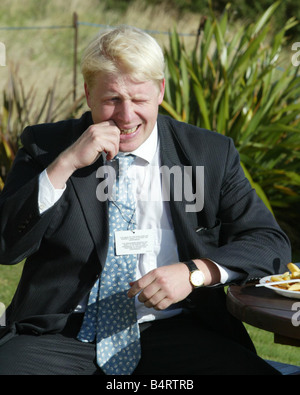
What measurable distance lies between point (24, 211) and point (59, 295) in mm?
345

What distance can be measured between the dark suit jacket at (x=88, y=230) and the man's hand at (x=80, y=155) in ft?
0.27

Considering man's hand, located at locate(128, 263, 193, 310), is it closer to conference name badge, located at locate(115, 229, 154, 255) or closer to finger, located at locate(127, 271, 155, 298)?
finger, located at locate(127, 271, 155, 298)

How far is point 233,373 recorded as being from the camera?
230cm

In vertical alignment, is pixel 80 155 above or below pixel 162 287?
above

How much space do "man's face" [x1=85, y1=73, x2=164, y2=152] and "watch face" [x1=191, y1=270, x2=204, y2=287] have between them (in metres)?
0.58

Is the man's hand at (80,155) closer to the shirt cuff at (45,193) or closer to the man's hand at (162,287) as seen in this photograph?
the shirt cuff at (45,193)

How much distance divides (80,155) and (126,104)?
0.28 metres

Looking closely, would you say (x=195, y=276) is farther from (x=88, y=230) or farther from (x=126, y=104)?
(x=126, y=104)

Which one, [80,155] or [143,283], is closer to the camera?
[143,283]

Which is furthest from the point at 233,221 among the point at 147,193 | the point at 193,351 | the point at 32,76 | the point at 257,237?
the point at 32,76

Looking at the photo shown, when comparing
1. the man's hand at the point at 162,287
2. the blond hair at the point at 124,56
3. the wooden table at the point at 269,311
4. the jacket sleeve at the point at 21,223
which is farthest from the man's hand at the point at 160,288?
the blond hair at the point at 124,56

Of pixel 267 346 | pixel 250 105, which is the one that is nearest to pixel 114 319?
pixel 267 346

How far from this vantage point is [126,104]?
242 cm
